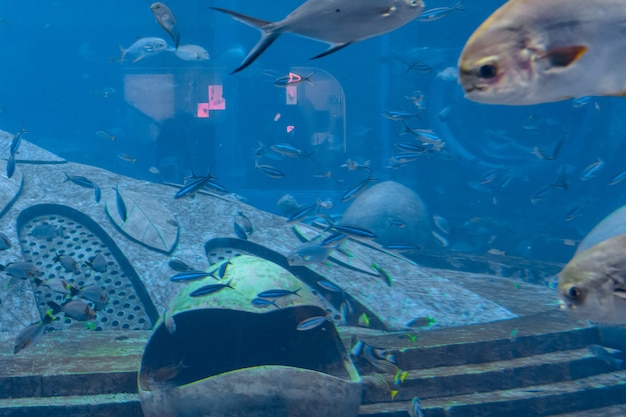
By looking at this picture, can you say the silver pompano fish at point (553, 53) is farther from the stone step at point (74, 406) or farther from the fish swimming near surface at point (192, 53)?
the fish swimming near surface at point (192, 53)

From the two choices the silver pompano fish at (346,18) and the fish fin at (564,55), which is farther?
the silver pompano fish at (346,18)

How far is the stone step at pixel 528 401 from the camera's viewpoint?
4516mm

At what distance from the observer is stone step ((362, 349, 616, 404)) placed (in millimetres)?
4707

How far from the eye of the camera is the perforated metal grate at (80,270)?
5.75 metres

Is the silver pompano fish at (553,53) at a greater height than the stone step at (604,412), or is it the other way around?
the silver pompano fish at (553,53)

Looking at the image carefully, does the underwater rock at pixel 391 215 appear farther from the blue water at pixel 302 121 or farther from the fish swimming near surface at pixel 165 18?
the fish swimming near surface at pixel 165 18

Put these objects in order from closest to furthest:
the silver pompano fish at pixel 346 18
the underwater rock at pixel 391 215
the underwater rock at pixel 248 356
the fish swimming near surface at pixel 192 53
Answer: the silver pompano fish at pixel 346 18 < the underwater rock at pixel 248 356 < the underwater rock at pixel 391 215 < the fish swimming near surface at pixel 192 53

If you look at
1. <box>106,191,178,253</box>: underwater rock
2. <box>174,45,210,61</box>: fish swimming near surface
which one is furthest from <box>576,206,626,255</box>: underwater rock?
<box>174,45,210,61</box>: fish swimming near surface

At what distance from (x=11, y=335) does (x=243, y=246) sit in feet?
9.55

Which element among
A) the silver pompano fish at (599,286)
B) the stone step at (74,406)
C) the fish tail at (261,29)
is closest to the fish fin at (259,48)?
the fish tail at (261,29)

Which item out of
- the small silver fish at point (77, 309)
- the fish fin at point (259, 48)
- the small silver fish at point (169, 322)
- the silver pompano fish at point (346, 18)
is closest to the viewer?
the fish fin at point (259, 48)

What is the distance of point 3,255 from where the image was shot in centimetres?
570

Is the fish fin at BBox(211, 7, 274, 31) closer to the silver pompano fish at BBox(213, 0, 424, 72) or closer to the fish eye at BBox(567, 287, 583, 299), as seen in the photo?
the silver pompano fish at BBox(213, 0, 424, 72)

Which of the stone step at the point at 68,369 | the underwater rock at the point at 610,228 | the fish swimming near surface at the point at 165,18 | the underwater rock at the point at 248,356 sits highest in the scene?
the fish swimming near surface at the point at 165,18
